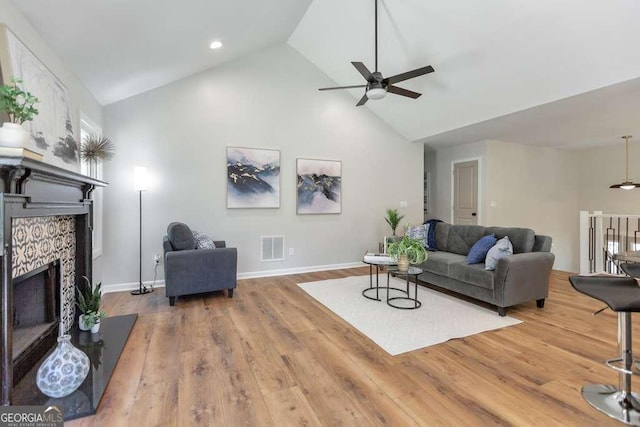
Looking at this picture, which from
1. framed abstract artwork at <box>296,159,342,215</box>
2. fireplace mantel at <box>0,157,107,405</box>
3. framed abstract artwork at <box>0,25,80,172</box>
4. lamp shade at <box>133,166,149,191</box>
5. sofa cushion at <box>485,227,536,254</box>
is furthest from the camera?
framed abstract artwork at <box>296,159,342,215</box>

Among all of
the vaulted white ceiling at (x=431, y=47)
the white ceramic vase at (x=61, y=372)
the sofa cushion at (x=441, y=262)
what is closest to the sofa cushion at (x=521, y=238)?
the sofa cushion at (x=441, y=262)

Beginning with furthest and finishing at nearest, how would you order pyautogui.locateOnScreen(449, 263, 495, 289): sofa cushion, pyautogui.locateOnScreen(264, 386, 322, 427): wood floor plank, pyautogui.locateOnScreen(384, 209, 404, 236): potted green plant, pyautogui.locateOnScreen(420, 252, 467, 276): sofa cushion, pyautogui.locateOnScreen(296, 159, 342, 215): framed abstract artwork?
1. pyautogui.locateOnScreen(384, 209, 404, 236): potted green plant
2. pyautogui.locateOnScreen(296, 159, 342, 215): framed abstract artwork
3. pyautogui.locateOnScreen(420, 252, 467, 276): sofa cushion
4. pyautogui.locateOnScreen(449, 263, 495, 289): sofa cushion
5. pyautogui.locateOnScreen(264, 386, 322, 427): wood floor plank

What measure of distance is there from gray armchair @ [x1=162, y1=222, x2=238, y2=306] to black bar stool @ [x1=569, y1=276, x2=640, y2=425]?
3343 millimetres

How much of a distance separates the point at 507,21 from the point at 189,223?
4715 mm

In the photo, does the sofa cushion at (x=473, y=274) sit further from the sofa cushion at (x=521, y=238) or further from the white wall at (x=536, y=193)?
the white wall at (x=536, y=193)

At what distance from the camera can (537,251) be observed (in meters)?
3.46

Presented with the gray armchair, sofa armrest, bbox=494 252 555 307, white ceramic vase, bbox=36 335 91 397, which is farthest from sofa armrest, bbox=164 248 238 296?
sofa armrest, bbox=494 252 555 307

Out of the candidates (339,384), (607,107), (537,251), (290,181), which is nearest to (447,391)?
(339,384)

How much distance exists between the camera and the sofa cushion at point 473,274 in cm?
322

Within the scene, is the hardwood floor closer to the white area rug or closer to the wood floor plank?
the wood floor plank

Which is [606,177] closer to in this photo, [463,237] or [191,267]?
[463,237]

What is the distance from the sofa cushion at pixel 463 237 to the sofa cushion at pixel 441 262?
0.59ft

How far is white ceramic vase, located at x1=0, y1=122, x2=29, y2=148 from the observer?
4.99ft

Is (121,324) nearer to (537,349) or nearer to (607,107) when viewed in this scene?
(537,349)
